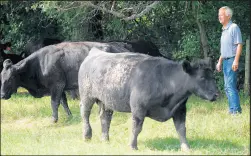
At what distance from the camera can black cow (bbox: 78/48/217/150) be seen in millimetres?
9750

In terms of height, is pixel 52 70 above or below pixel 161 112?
below

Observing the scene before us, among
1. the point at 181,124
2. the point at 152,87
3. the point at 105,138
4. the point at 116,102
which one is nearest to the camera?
the point at 152,87

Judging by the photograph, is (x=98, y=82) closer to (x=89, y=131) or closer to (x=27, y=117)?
(x=89, y=131)

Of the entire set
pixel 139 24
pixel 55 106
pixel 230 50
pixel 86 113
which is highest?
pixel 230 50

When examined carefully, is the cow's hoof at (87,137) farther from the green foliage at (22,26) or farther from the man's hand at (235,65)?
the green foliage at (22,26)

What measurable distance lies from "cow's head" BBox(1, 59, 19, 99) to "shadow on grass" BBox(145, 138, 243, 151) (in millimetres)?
4952

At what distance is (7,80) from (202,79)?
6.31 m

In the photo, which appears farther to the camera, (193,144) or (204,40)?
(204,40)

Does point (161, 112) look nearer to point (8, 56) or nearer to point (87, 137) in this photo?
point (87, 137)

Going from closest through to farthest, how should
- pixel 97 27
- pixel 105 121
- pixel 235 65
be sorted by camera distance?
pixel 105 121 → pixel 235 65 → pixel 97 27

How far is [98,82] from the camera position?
10.8 metres

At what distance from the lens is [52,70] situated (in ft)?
48.8

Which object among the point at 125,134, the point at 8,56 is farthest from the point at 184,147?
the point at 8,56

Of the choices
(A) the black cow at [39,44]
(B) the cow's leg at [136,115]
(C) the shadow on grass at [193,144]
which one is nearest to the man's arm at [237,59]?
(C) the shadow on grass at [193,144]
